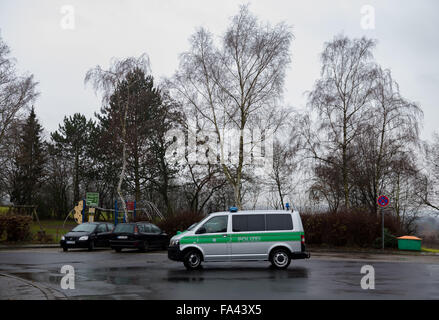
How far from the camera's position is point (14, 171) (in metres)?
62.5

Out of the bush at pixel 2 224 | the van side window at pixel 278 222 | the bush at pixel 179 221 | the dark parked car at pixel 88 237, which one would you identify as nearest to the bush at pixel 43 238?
the bush at pixel 2 224

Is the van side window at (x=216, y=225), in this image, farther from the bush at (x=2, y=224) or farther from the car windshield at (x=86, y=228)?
the bush at (x=2, y=224)

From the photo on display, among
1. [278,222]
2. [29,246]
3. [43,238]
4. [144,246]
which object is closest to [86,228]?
[144,246]

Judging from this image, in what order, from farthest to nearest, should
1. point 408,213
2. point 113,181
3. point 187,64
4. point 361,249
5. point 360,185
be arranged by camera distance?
point 113,181 < point 408,213 < point 360,185 < point 187,64 < point 361,249

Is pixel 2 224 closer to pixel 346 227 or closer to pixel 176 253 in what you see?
pixel 176 253

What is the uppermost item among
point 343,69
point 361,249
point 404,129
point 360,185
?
point 343,69

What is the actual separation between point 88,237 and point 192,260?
11.7 metres

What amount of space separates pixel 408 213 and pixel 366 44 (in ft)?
72.4

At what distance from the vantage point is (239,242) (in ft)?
48.0

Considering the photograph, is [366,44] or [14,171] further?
[14,171]

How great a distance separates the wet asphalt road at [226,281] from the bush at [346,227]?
31.8ft
